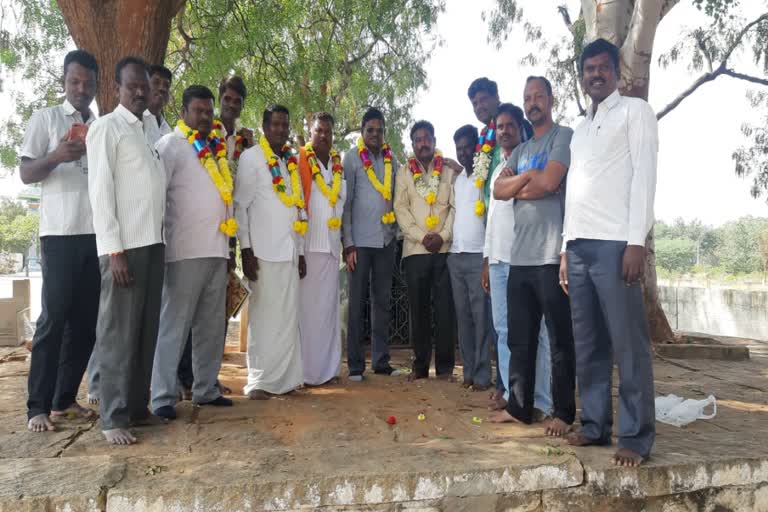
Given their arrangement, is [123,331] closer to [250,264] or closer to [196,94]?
[250,264]

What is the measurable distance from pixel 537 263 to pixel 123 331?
2415mm

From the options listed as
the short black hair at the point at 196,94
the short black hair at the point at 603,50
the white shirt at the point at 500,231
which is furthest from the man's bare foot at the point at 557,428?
the short black hair at the point at 196,94

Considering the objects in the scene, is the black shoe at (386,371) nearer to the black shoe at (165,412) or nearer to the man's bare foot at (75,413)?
the black shoe at (165,412)

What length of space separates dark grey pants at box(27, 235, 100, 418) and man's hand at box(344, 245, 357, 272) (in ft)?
7.02

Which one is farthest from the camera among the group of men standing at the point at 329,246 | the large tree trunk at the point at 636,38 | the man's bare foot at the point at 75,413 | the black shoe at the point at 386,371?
the large tree trunk at the point at 636,38

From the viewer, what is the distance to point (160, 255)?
356 centimetres

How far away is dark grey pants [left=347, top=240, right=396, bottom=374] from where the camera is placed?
5281mm

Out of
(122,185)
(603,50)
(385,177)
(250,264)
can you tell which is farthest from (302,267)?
(603,50)

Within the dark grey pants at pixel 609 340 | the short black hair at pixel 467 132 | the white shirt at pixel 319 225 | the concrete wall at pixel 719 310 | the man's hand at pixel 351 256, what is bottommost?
the concrete wall at pixel 719 310

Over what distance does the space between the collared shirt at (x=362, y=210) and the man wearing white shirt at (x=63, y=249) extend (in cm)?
220

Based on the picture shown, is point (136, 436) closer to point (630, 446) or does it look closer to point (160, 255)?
point (160, 255)

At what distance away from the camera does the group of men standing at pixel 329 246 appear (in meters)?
3.15

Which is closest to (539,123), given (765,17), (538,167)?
(538,167)

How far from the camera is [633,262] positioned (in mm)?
2939
